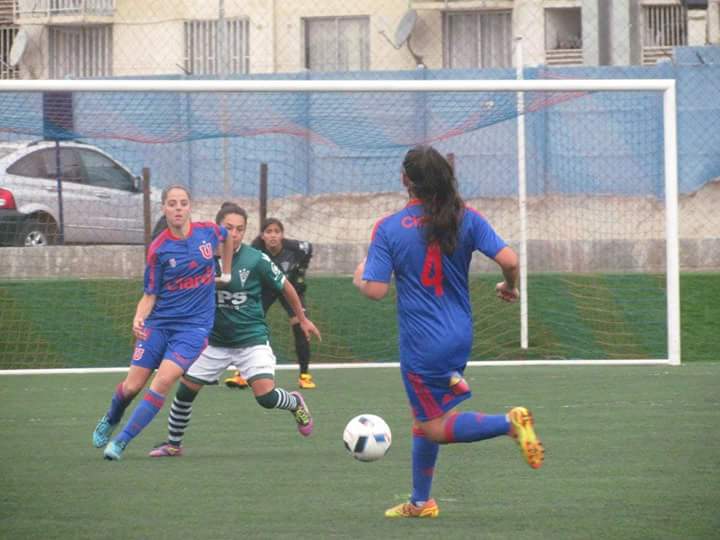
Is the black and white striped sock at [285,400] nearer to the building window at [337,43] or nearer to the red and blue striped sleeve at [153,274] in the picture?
the red and blue striped sleeve at [153,274]

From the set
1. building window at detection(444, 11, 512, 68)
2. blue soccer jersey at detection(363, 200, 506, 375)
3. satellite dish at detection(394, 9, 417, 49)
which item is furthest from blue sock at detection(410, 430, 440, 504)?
building window at detection(444, 11, 512, 68)

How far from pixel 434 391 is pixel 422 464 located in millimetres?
376

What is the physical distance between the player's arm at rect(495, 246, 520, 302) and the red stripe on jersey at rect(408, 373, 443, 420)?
566mm

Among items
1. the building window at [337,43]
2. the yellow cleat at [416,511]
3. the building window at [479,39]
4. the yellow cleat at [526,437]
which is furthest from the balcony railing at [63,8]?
the yellow cleat at [526,437]

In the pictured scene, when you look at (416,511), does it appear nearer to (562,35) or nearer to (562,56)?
(562,56)

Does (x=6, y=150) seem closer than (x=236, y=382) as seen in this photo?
No

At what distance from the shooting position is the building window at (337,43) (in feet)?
90.1

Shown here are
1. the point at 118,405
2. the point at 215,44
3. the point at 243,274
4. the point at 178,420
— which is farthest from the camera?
the point at 215,44

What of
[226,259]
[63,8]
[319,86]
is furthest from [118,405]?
[63,8]

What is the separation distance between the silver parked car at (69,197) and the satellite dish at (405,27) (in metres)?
12.7

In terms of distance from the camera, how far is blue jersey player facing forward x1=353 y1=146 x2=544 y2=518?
6.40 metres

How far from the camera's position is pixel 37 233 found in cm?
1430

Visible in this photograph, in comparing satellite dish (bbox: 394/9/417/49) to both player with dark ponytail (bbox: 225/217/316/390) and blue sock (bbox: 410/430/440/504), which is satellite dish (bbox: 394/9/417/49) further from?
blue sock (bbox: 410/430/440/504)

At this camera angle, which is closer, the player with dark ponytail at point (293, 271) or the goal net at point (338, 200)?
the player with dark ponytail at point (293, 271)
